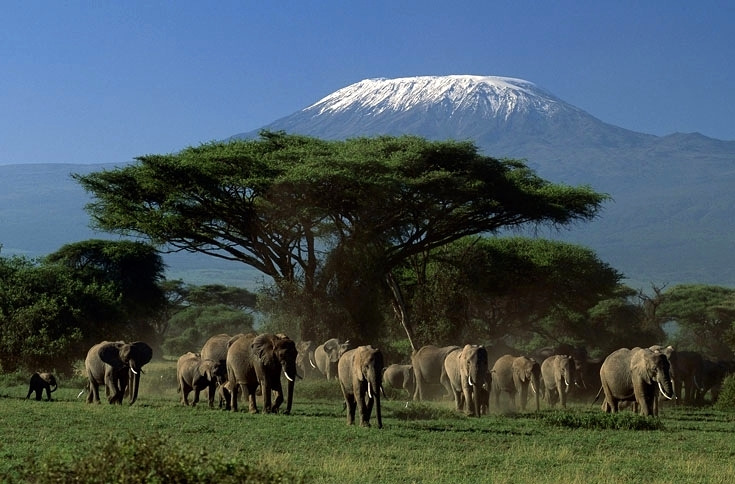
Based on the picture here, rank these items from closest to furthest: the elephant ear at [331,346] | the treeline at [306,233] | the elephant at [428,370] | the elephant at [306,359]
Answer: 1. the elephant at [428,370]
2. the elephant ear at [331,346]
3. the treeline at [306,233]
4. the elephant at [306,359]

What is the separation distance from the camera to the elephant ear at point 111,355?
87.7 feet

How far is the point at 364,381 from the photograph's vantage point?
72.9 ft

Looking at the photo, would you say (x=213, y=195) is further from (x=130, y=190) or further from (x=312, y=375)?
(x=312, y=375)

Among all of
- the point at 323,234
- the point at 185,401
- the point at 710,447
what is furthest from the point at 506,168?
the point at 710,447

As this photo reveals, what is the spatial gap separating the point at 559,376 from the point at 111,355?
12.1m

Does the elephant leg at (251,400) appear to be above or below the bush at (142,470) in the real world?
above

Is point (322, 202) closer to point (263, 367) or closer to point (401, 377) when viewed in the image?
point (401, 377)

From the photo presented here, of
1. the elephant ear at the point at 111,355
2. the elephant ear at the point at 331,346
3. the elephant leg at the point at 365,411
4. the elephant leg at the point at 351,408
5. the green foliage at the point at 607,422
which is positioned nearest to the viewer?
the elephant leg at the point at 365,411

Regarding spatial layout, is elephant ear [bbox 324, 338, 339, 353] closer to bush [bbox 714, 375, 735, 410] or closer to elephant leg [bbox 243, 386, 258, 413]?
bush [bbox 714, 375, 735, 410]

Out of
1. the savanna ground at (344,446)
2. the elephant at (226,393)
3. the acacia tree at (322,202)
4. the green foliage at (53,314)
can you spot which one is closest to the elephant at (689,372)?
the savanna ground at (344,446)

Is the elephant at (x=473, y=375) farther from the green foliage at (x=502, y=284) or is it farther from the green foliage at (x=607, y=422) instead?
the green foliage at (x=502, y=284)

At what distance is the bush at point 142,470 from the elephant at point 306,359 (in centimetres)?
3012

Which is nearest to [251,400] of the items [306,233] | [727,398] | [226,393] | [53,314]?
[226,393]

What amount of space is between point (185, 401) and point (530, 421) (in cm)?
824
